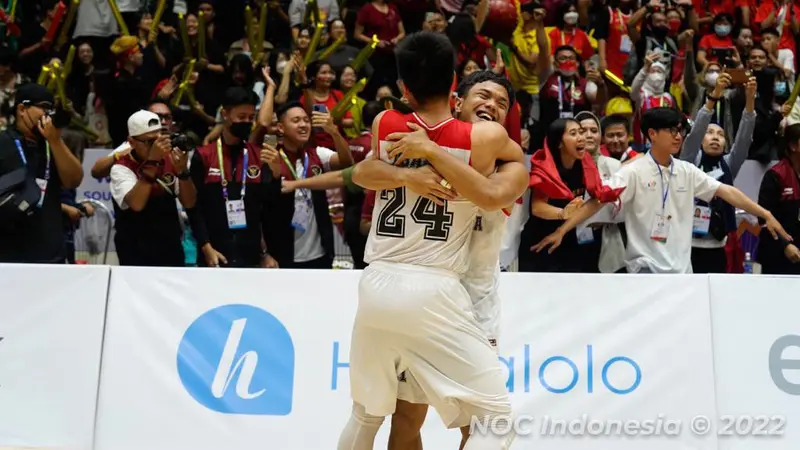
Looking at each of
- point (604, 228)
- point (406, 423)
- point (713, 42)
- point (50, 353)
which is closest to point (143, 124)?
point (50, 353)

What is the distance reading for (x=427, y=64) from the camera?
4.08 metres

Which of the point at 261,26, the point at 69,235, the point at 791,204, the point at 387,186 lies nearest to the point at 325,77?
the point at 261,26

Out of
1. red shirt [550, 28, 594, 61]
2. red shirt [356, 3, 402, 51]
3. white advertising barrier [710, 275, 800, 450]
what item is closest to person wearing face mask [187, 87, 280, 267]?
white advertising barrier [710, 275, 800, 450]

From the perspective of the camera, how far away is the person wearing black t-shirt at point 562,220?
24.7 ft

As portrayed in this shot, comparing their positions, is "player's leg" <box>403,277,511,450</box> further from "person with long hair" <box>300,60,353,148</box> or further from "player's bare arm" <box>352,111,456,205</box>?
"person with long hair" <box>300,60,353,148</box>

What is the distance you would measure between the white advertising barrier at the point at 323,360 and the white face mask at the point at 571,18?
7078 mm

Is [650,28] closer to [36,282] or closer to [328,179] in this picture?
[328,179]

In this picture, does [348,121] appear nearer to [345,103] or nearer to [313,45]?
[345,103]

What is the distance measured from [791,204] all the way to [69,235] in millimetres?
6678

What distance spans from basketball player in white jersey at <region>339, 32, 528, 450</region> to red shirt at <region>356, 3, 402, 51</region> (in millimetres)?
8857

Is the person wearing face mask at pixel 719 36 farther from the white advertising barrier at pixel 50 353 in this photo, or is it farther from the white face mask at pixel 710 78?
the white advertising barrier at pixel 50 353

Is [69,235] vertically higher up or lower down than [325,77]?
lower down

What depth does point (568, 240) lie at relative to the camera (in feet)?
25.2

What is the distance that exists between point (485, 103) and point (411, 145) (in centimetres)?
81
